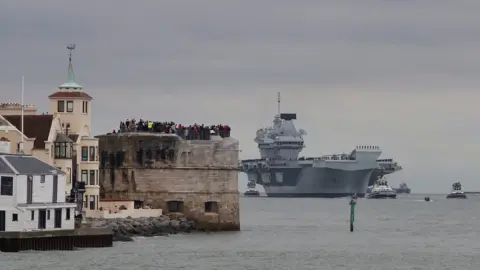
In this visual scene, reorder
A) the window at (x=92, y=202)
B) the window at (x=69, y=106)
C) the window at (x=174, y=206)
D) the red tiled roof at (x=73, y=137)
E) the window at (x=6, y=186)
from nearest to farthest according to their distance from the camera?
the window at (x=6, y=186) < the red tiled roof at (x=73, y=137) < the window at (x=92, y=202) < the window at (x=69, y=106) < the window at (x=174, y=206)

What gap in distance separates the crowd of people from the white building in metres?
22.0

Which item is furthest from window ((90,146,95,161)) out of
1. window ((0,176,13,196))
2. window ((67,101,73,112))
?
window ((0,176,13,196))

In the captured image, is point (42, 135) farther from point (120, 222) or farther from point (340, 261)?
point (340, 261)

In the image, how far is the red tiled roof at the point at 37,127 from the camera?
86375 mm

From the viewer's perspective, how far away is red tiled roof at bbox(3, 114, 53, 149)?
86.4 m

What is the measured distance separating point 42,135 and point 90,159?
4357 millimetres

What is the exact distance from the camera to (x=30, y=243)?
71438mm

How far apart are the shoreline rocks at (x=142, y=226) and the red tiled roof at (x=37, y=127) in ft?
16.9

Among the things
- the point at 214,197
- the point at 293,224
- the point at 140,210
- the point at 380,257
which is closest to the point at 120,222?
the point at 140,210

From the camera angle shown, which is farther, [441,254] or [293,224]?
→ [293,224]

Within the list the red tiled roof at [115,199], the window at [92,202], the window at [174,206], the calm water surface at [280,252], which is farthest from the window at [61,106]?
the window at [174,206]

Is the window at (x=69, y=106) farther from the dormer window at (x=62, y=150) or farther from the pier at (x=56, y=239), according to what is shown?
the pier at (x=56, y=239)

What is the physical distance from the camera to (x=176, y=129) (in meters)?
97.9

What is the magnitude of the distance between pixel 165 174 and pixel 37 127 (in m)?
11.7
